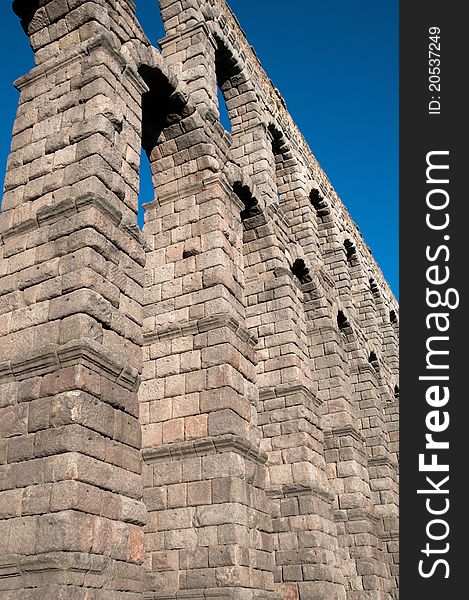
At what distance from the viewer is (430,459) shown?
795 cm

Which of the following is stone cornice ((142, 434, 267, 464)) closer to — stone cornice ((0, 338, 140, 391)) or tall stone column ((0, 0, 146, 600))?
tall stone column ((0, 0, 146, 600))

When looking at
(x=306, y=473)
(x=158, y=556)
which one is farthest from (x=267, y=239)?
(x=158, y=556)

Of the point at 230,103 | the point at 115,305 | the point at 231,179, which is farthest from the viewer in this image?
the point at 230,103

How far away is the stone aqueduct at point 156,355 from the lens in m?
6.02

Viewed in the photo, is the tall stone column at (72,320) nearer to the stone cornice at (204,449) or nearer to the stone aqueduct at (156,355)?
the stone aqueduct at (156,355)

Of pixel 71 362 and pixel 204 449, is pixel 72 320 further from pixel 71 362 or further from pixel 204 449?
pixel 204 449

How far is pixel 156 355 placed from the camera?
31.4 ft

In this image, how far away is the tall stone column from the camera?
5.66 metres

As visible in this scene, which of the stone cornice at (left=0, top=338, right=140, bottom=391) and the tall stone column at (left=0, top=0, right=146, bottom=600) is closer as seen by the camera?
the tall stone column at (left=0, top=0, right=146, bottom=600)

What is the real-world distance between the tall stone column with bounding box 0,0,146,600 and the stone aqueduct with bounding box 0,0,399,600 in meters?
0.02

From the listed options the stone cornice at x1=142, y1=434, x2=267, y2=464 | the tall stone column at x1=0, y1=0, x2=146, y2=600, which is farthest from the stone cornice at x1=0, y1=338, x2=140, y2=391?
the stone cornice at x1=142, y1=434, x2=267, y2=464

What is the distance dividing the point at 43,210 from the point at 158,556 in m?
4.88

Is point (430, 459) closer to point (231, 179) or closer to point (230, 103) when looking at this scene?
point (231, 179)

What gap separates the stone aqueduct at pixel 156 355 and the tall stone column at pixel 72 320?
2cm
